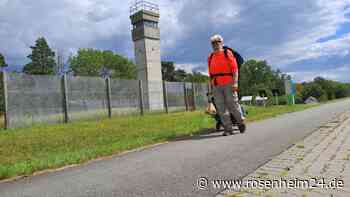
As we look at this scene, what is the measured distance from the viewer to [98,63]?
72.2m

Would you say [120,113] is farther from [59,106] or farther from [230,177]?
[230,177]

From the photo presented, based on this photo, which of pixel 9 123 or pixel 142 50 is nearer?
pixel 9 123

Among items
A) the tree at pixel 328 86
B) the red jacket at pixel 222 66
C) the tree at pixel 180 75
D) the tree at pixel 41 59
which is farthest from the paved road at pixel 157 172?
the tree at pixel 180 75

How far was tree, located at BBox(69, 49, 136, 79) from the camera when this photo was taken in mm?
70500

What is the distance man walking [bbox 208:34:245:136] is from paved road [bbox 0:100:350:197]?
1.39 m

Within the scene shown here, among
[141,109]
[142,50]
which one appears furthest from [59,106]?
[142,50]

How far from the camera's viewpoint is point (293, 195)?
10.1ft

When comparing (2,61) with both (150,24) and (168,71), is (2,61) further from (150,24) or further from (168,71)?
(168,71)

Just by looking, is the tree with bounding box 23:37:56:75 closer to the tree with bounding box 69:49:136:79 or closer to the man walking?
the tree with bounding box 69:49:136:79

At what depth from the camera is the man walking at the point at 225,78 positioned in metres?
7.25

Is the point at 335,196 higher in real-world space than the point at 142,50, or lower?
lower

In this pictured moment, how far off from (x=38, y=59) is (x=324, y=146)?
69.1 metres

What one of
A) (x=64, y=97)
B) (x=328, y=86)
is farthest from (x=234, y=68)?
(x=328, y=86)

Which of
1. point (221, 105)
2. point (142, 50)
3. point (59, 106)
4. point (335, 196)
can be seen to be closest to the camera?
point (335, 196)
